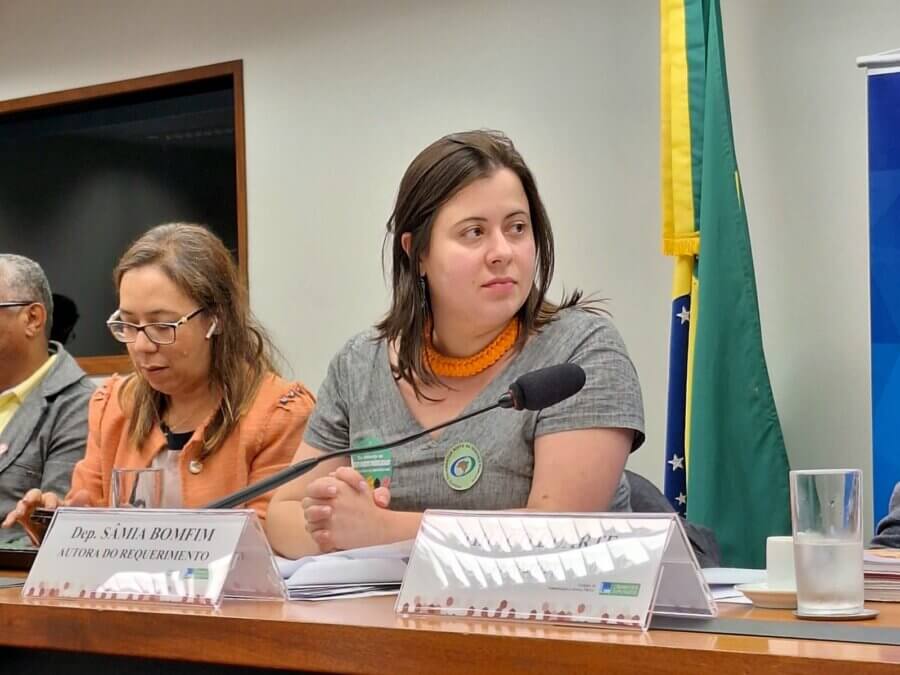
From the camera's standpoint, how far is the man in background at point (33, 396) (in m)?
2.88

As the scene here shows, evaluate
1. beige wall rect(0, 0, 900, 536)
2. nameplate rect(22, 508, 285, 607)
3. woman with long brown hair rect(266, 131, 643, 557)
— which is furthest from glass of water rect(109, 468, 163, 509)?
beige wall rect(0, 0, 900, 536)

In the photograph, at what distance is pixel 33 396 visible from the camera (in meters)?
3.00

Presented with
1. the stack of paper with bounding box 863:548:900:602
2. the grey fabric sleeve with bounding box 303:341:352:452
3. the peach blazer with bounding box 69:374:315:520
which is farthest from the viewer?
the peach blazer with bounding box 69:374:315:520

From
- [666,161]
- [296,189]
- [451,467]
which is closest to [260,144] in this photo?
[296,189]

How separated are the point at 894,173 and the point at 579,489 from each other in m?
1.40

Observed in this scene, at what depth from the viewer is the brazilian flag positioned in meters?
2.83

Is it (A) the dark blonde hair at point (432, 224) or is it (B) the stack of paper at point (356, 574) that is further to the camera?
(A) the dark blonde hair at point (432, 224)

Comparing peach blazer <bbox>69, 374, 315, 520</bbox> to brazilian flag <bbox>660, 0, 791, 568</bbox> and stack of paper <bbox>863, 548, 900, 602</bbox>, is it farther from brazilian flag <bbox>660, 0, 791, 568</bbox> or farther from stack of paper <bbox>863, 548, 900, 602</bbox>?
stack of paper <bbox>863, 548, 900, 602</bbox>

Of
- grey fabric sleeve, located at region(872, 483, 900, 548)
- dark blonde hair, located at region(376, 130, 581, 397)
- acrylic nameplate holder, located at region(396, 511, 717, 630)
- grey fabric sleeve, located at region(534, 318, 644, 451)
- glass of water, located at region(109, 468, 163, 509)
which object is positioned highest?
dark blonde hair, located at region(376, 130, 581, 397)

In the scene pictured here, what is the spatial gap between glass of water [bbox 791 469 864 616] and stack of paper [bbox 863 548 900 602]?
13cm

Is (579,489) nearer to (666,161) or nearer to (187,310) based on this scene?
(187,310)

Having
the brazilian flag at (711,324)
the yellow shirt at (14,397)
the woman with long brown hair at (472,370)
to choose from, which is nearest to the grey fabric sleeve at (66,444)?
the yellow shirt at (14,397)

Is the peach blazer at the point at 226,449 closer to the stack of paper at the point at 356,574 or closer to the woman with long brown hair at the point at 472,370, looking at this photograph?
the woman with long brown hair at the point at 472,370

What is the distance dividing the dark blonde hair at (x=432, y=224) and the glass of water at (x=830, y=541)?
2.70 feet
